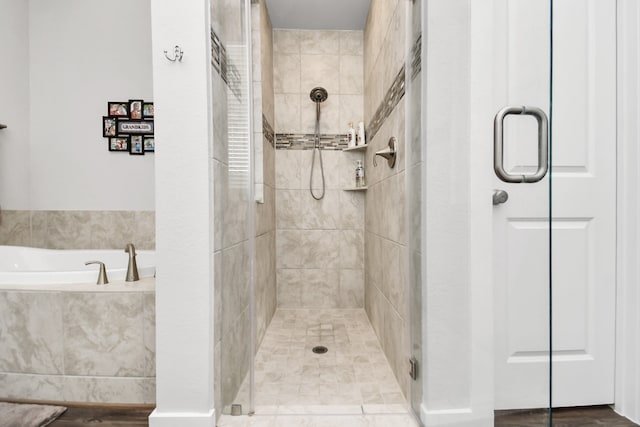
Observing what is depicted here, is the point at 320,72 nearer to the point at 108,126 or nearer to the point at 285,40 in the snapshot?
the point at 285,40

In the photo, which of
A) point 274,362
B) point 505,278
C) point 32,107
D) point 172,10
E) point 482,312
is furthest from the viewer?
point 32,107

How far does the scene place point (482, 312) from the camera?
960 mm

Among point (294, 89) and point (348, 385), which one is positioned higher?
point (294, 89)

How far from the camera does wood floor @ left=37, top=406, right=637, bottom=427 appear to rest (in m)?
0.75

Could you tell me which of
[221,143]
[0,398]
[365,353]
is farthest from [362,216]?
[0,398]

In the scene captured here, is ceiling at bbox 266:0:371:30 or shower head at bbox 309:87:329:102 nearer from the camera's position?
ceiling at bbox 266:0:371:30

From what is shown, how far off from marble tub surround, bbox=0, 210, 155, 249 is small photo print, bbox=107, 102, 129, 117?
754mm

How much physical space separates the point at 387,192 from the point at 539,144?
132cm

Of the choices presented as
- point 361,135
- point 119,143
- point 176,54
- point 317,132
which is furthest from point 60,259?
point 361,135

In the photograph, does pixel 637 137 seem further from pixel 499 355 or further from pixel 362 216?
pixel 362 216

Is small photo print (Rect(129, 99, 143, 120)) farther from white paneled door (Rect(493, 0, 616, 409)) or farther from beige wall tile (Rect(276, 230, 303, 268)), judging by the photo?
white paneled door (Rect(493, 0, 616, 409))

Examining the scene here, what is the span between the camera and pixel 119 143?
96.7 inches

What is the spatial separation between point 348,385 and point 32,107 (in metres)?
3.02

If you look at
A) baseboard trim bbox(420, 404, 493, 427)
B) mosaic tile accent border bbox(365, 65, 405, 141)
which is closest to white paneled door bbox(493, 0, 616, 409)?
baseboard trim bbox(420, 404, 493, 427)
